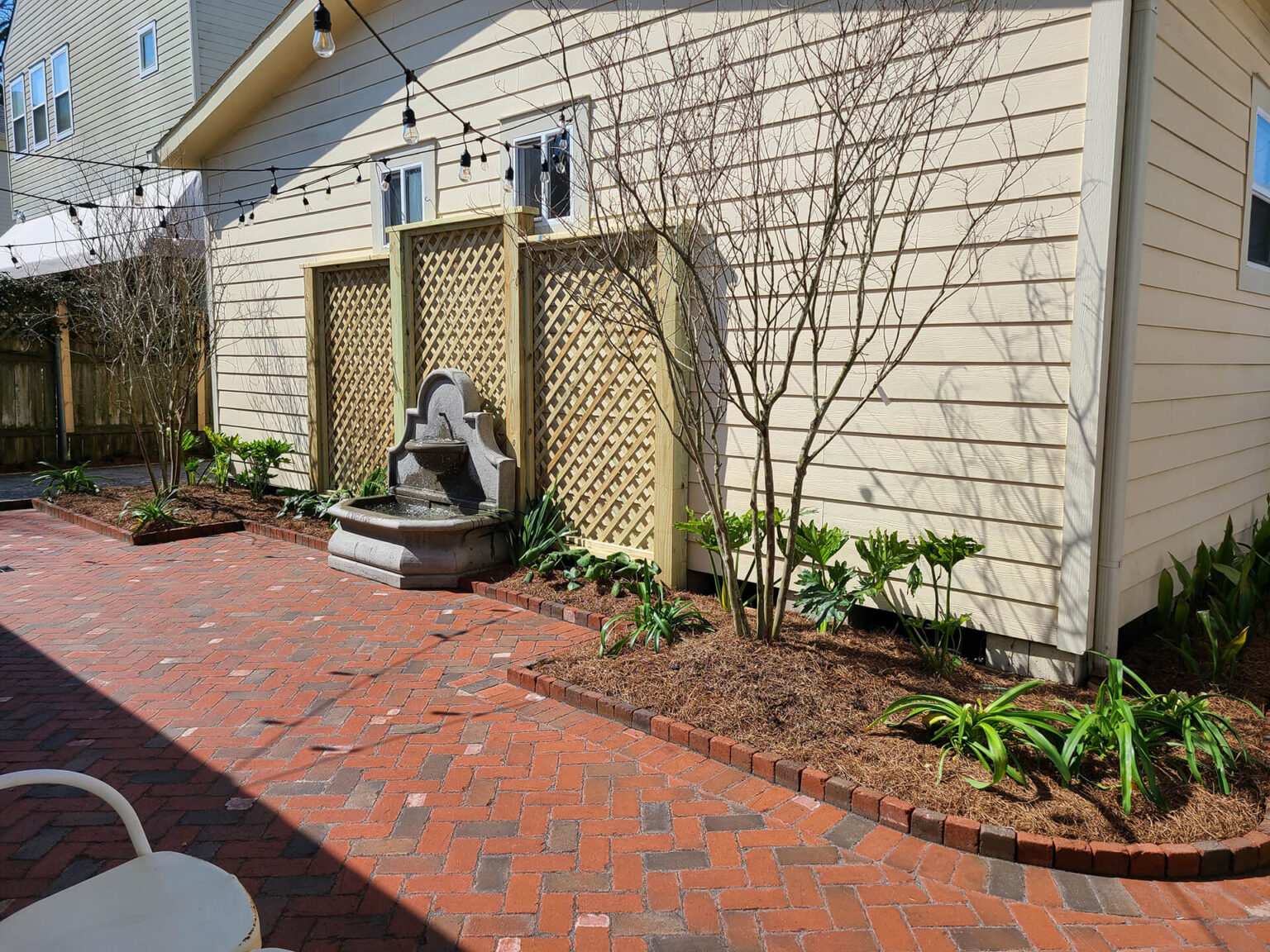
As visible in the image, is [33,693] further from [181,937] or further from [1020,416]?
[1020,416]

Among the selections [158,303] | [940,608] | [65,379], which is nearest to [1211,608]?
[940,608]

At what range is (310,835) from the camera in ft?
10.4

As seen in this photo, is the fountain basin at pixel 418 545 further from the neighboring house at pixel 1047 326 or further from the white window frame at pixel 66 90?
→ the white window frame at pixel 66 90

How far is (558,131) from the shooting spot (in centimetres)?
678

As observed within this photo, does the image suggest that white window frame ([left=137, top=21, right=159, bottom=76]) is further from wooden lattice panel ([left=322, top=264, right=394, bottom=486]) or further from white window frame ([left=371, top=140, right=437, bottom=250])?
white window frame ([left=371, top=140, right=437, bottom=250])

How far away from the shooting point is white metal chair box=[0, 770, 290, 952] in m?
1.80

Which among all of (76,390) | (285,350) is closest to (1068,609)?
(285,350)

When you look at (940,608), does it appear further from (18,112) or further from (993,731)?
(18,112)

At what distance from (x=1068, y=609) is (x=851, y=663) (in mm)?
1038

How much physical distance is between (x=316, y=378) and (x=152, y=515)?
6.56 ft

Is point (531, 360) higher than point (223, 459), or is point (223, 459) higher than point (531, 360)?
point (531, 360)

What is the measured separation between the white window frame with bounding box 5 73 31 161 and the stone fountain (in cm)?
1642

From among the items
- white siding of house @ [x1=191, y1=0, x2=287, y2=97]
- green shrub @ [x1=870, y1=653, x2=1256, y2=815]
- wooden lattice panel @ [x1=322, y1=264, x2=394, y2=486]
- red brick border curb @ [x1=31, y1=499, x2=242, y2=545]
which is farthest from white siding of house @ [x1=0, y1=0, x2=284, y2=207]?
green shrub @ [x1=870, y1=653, x2=1256, y2=815]

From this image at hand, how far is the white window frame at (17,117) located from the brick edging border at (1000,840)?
21204 mm
